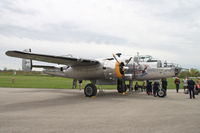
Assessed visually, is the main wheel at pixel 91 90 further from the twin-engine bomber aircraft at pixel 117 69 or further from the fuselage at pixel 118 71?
the fuselage at pixel 118 71

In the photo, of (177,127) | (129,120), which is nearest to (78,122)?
(129,120)

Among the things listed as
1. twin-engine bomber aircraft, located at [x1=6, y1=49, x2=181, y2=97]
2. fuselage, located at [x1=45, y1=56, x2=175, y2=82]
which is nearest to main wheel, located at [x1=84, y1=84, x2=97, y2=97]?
twin-engine bomber aircraft, located at [x1=6, y1=49, x2=181, y2=97]

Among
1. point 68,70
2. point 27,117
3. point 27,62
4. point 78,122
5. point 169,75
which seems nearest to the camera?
point 78,122

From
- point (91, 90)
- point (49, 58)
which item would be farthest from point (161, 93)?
point (49, 58)

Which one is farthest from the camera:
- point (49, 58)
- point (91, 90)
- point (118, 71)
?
point (91, 90)

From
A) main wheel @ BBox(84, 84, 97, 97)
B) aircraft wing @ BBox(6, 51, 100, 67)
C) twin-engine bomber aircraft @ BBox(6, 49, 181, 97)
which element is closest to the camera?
aircraft wing @ BBox(6, 51, 100, 67)

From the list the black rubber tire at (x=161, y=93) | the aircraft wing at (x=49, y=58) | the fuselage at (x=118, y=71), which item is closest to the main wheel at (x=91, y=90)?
the fuselage at (x=118, y=71)

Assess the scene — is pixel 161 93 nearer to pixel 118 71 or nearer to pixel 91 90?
pixel 118 71

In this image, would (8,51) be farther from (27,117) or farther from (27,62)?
(27,62)

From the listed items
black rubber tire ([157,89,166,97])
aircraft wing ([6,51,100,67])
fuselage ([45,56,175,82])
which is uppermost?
aircraft wing ([6,51,100,67])

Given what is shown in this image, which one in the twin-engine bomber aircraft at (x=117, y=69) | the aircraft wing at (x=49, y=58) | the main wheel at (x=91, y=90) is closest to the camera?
the aircraft wing at (x=49, y=58)

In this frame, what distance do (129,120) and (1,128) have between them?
3910 millimetres

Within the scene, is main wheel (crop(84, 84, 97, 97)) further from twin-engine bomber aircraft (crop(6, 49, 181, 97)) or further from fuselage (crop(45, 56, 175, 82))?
fuselage (crop(45, 56, 175, 82))

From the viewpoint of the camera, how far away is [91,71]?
48.8 feet
